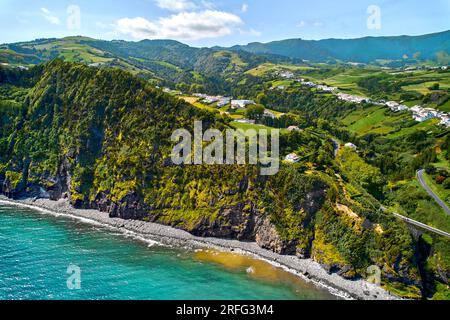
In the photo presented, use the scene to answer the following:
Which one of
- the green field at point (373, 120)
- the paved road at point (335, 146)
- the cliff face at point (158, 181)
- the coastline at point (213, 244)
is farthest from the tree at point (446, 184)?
the green field at point (373, 120)

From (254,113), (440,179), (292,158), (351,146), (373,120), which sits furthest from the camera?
(373,120)

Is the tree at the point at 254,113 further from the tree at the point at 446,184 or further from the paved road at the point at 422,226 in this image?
the paved road at the point at 422,226

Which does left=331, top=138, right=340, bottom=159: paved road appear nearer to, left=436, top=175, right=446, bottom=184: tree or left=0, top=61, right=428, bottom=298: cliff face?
left=0, top=61, right=428, bottom=298: cliff face

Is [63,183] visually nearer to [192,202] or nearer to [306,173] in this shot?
[192,202]

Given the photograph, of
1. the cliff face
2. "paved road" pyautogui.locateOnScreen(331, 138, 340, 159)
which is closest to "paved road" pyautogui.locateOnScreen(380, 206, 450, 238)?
the cliff face

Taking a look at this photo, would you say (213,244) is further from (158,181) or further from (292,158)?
(292,158)

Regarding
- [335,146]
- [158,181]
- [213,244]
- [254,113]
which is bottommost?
[213,244]

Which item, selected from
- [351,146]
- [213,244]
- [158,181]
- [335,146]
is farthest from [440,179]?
[158,181]

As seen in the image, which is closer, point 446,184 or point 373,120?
point 446,184
